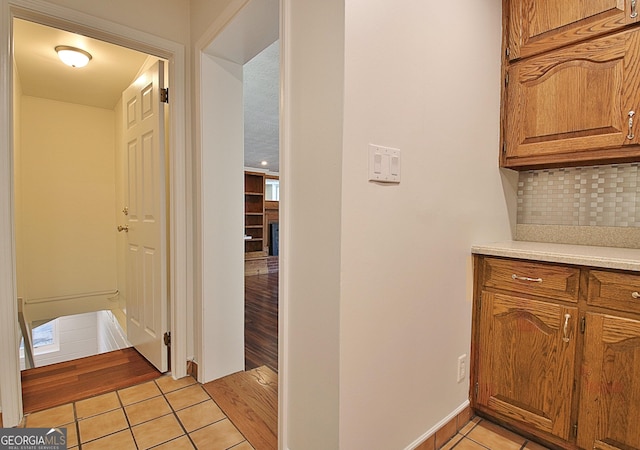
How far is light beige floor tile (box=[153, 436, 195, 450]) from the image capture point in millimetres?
1409

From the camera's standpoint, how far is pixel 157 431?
152 centimetres

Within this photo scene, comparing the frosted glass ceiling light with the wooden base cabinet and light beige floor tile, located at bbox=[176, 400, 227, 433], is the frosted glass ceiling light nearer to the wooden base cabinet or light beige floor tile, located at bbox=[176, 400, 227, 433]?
light beige floor tile, located at bbox=[176, 400, 227, 433]

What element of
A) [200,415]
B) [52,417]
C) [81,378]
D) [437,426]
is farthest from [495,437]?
[81,378]

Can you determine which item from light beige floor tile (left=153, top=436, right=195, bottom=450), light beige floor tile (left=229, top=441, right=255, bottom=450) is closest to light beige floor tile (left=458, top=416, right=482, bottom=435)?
light beige floor tile (left=229, top=441, right=255, bottom=450)

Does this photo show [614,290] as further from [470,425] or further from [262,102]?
[262,102]

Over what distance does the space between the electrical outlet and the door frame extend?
162 centimetres

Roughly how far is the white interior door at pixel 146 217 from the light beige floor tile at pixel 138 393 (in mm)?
159

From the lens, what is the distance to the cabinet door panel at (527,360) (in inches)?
52.2

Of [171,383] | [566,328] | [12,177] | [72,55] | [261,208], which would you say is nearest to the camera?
[566,328]

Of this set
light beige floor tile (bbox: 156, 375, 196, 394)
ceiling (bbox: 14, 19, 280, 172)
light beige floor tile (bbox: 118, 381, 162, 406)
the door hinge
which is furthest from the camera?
ceiling (bbox: 14, 19, 280, 172)

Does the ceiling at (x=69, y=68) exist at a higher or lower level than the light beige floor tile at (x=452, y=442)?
higher

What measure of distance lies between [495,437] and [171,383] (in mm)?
1830

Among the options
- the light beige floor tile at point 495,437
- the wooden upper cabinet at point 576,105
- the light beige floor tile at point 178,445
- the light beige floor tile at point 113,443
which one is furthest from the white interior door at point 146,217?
the wooden upper cabinet at point 576,105

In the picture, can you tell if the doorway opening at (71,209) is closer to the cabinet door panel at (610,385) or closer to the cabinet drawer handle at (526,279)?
the cabinet drawer handle at (526,279)
